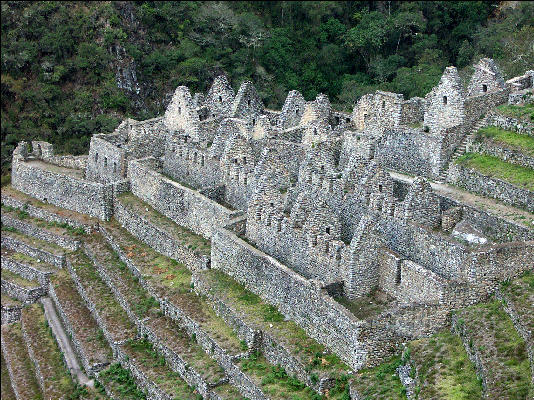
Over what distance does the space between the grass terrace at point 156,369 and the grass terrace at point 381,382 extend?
5912 millimetres

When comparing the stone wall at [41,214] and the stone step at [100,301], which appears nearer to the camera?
the stone step at [100,301]

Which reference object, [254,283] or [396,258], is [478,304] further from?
[254,283]

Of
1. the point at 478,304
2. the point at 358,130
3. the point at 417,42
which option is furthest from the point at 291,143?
the point at 417,42

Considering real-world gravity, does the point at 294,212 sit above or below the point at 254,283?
above

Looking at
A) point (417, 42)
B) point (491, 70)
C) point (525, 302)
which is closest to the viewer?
point (525, 302)

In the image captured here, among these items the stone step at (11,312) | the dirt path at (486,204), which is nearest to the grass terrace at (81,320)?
the stone step at (11,312)

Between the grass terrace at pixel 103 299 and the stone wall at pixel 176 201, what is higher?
the stone wall at pixel 176 201

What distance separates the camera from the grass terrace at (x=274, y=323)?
3228cm

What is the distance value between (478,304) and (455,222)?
12.4 feet

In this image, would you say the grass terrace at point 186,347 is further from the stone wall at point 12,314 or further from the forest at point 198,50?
the forest at point 198,50

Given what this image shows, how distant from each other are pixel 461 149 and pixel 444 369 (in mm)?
11199

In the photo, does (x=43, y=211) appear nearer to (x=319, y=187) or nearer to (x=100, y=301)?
(x=100, y=301)

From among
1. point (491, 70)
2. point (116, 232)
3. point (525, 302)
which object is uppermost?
point (491, 70)

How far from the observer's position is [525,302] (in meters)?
30.9
